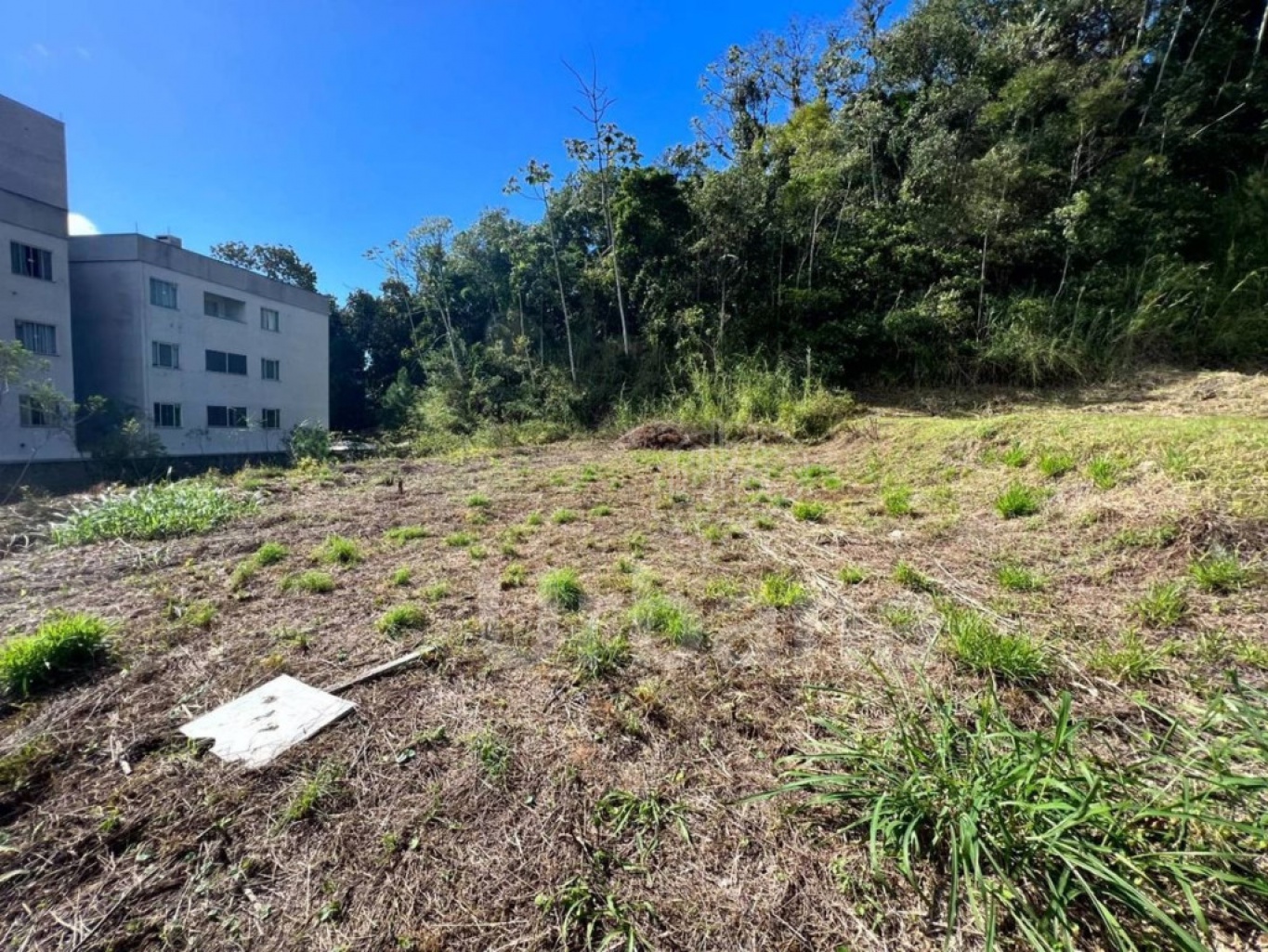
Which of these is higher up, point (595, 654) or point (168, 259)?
point (168, 259)

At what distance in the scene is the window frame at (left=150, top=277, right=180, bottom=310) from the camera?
15.6 metres

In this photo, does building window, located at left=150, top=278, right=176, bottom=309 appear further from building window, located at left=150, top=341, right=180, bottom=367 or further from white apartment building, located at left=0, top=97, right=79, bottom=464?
white apartment building, located at left=0, top=97, right=79, bottom=464

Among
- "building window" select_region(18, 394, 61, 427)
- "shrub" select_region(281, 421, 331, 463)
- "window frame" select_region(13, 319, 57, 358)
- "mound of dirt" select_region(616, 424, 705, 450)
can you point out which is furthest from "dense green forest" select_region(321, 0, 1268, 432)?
"window frame" select_region(13, 319, 57, 358)

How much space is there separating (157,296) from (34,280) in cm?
261

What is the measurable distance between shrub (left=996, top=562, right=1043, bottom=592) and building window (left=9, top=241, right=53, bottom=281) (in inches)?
888

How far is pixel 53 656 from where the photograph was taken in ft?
6.64

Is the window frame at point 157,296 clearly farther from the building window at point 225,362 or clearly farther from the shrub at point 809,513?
the shrub at point 809,513

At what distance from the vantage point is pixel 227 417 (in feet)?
59.3

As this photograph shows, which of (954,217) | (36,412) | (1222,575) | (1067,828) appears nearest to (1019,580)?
(1222,575)

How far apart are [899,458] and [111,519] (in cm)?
767

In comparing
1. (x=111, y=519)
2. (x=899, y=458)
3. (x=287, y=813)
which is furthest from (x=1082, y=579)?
(x=111, y=519)

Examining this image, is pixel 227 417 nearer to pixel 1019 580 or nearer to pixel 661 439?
pixel 661 439

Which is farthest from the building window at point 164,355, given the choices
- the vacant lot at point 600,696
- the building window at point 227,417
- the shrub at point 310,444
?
the vacant lot at point 600,696

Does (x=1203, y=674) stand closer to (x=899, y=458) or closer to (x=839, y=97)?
(x=899, y=458)
